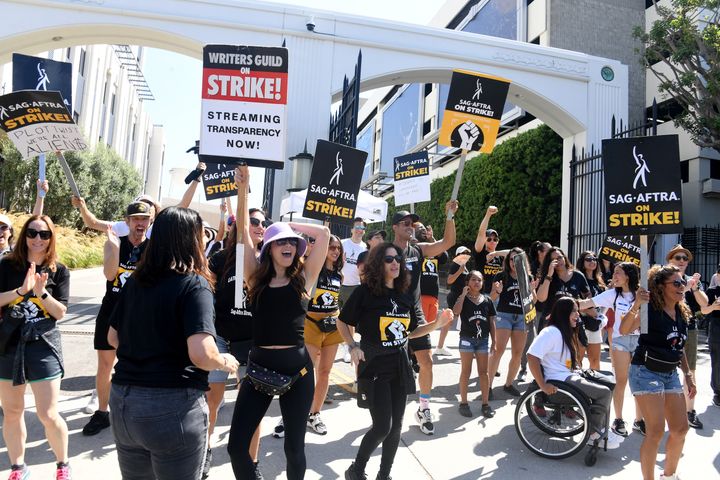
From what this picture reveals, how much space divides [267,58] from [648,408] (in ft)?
12.2

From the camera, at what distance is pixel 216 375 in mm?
3955

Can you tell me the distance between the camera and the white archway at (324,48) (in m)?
12.0

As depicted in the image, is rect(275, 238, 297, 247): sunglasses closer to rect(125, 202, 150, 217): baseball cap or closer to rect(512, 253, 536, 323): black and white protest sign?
rect(125, 202, 150, 217): baseball cap

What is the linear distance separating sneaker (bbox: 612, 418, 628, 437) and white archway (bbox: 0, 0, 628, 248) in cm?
921

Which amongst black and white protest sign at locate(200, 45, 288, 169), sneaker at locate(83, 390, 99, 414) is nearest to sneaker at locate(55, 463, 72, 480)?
sneaker at locate(83, 390, 99, 414)

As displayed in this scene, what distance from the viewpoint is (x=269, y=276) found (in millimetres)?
3301

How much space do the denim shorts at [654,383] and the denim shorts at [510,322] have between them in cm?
244

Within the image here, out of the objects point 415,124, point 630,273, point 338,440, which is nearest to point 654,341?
point 630,273

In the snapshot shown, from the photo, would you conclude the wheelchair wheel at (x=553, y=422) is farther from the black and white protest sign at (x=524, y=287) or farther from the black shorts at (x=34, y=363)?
the black shorts at (x=34, y=363)

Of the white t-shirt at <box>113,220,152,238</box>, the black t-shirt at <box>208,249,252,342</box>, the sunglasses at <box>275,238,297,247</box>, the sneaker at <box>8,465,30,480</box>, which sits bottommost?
the sneaker at <box>8,465,30,480</box>

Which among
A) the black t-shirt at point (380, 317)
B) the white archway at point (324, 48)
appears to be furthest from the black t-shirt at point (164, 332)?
the white archway at point (324, 48)

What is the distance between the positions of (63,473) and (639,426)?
5003 mm

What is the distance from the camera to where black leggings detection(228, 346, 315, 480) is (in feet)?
9.70

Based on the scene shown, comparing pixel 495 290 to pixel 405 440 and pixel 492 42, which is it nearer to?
pixel 405 440
